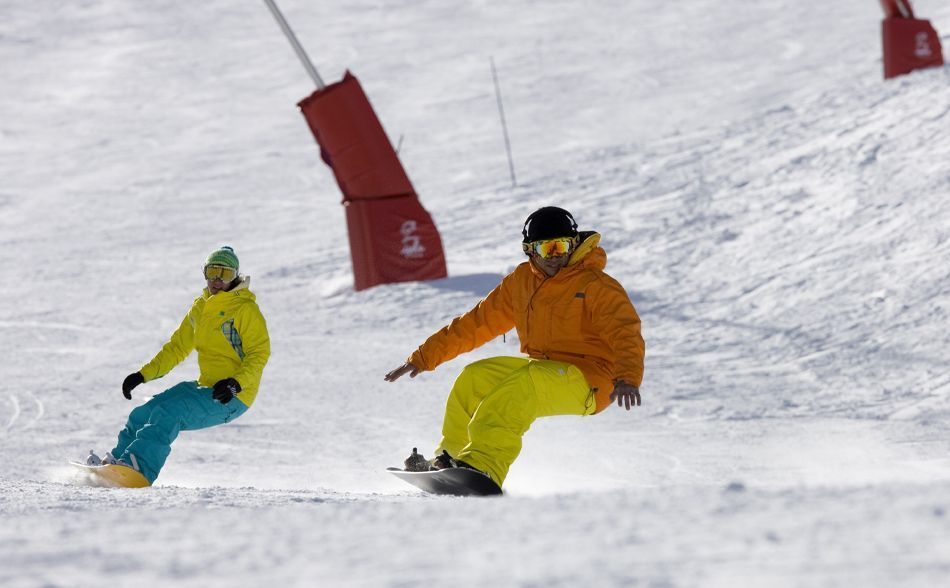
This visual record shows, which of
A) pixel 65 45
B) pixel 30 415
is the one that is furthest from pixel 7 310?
pixel 65 45

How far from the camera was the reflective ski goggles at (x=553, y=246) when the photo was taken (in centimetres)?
511

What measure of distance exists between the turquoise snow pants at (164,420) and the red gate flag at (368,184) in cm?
588

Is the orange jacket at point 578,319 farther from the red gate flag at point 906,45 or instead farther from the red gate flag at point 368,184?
the red gate flag at point 906,45

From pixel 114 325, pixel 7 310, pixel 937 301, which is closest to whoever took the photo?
pixel 937 301

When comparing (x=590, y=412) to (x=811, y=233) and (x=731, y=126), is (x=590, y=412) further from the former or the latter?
(x=731, y=126)

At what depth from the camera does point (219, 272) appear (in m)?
6.01

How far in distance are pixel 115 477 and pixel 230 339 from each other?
847 mm

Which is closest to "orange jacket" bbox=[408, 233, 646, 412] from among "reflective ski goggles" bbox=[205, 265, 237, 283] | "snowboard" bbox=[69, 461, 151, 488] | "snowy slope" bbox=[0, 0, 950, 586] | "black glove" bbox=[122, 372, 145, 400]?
"snowy slope" bbox=[0, 0, 950, 586]

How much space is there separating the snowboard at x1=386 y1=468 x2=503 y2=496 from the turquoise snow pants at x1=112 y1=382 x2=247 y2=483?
1391 millimetres

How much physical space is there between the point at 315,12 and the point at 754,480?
2660 cm

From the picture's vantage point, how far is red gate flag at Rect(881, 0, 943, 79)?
16297 mm

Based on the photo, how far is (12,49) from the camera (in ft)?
98.4

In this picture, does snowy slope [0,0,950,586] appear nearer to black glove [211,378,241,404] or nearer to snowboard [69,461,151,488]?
snowboard [69,461,151,488]

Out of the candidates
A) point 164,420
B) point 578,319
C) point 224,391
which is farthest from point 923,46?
point 164,420
